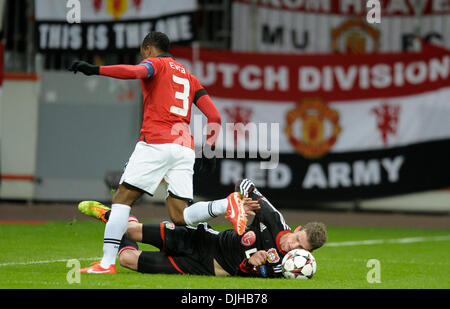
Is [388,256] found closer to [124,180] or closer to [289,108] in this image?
[124,180]

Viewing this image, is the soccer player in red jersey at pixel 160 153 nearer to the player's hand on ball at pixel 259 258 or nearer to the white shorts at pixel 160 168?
the white shorts at pixel 160 168

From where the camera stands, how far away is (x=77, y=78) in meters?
19.0

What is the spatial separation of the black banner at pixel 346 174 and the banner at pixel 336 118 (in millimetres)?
21

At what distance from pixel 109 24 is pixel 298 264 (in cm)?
1088

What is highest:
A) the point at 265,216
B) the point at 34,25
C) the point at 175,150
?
the point at 34,25

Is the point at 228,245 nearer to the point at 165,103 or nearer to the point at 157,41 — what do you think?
the point at 165,103

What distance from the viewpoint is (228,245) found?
829cm

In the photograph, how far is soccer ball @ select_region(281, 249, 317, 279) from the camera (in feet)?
26.7

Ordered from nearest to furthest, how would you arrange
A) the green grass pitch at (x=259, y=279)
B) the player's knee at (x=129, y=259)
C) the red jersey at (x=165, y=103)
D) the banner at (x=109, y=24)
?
the green grass pitch at (x=259, y=279) < the player's knee at (x=129, y=259) < the red jersey at (x=165, y=103) < the banner at (x=109, y=24)

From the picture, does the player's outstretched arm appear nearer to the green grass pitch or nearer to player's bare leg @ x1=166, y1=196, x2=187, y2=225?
player's bare leg @ x1=166, y1=196, x2=187, y2=225

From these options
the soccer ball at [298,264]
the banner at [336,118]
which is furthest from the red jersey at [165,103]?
the banner at [336,118]

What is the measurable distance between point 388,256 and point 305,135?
24.2 ft

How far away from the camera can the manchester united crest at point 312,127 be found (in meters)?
18.7
